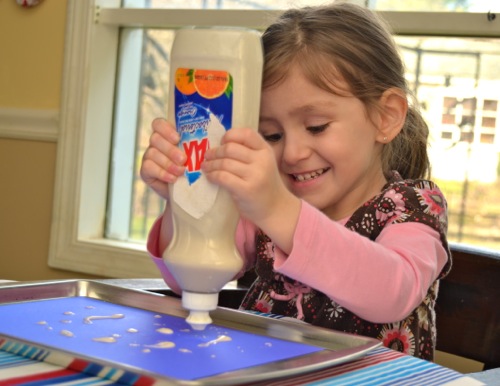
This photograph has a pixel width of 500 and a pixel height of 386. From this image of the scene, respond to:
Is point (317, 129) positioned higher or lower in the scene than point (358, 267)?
higher

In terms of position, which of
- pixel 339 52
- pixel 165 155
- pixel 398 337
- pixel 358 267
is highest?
pixel 339 52

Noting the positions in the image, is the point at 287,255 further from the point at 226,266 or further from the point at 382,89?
the point at 382,89

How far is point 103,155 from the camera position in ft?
8.63

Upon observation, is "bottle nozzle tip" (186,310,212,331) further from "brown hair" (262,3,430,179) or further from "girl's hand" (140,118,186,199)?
"brown hair" (262,3,430,179)

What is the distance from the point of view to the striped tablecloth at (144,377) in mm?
630

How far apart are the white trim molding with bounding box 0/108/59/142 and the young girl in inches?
57.5

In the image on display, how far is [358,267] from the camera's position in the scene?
0.95 m

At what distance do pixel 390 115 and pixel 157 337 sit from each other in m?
0.61

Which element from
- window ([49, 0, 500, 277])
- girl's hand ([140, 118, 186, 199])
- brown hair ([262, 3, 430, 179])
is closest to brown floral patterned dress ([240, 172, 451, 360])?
brown hair ([262, 3, 430, 179])

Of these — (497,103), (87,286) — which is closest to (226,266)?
(87,286)

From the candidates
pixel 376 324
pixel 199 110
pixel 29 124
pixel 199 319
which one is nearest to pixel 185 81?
pixel 199 110

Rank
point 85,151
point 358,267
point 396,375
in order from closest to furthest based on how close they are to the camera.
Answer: point 396,375 → point 358,267 → point 85,151

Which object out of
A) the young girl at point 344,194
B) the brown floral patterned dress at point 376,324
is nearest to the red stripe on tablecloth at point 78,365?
the young girl at point 344,194

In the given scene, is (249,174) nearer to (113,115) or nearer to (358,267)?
(358,267)
